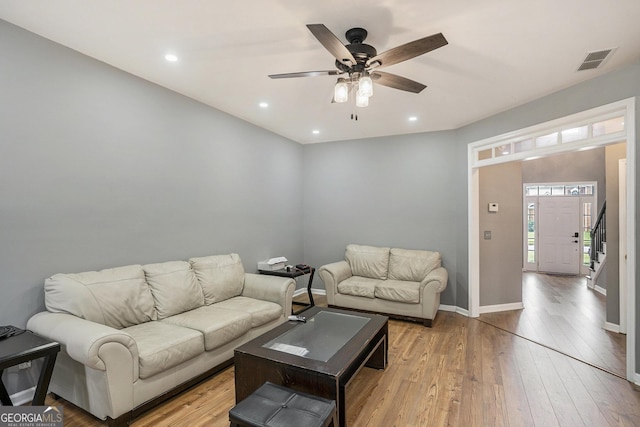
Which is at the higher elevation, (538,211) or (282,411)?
(538,211)

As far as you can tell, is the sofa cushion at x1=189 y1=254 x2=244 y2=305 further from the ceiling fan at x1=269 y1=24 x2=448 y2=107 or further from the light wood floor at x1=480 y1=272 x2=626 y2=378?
the light wood floor at x1=480 y1=272 x2=626 y2=378

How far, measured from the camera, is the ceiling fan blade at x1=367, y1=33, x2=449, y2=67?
1796 millimetres

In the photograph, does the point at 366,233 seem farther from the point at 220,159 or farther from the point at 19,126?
the point at 19,126

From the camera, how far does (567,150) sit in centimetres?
318

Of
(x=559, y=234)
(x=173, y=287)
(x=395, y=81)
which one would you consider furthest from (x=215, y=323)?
(x=559, y=234)

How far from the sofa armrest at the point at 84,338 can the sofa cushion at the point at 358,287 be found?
9.51 feet

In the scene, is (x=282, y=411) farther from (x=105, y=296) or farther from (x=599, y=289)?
(x=599, y=289)

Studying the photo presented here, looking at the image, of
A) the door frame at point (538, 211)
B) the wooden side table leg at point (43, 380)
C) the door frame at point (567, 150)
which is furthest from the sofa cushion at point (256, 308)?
the door frame at point (538, 211)

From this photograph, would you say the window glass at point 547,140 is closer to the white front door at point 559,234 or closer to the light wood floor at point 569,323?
the light wood floor at point 569,323

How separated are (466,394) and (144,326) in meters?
2.78

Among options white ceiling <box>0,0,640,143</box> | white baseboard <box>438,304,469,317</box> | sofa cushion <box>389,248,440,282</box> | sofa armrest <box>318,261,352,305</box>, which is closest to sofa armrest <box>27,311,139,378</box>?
white ceiling <box>0,0,640,143</box>

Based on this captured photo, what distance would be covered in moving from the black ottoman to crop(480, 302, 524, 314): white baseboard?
3.62m

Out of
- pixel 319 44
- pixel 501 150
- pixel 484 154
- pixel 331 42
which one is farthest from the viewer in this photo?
pixel 484 154

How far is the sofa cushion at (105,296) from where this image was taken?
90.9 inches
